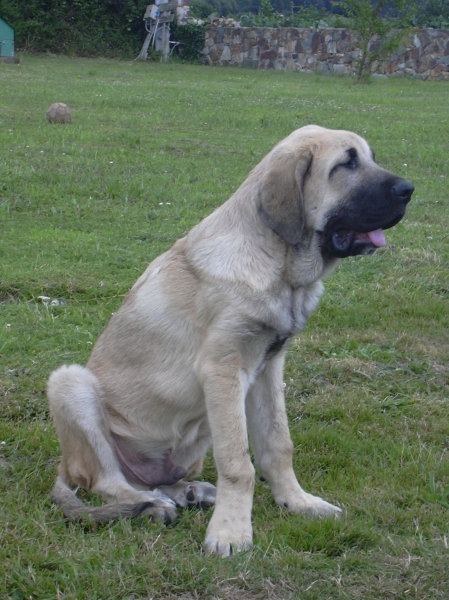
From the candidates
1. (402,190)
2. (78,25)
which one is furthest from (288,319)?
(78,25)

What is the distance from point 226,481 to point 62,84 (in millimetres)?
15670

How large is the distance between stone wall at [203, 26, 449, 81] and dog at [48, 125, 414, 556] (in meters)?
21.6

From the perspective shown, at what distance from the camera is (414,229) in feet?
24.5

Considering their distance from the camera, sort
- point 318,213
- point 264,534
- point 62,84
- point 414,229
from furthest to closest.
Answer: point 62,84
point 414,229
point 318,213
point 264,534

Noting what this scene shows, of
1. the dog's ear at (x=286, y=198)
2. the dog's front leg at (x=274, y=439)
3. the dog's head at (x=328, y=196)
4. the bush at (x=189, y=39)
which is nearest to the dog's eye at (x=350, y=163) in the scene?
the dog's head at (x=328, y=196)

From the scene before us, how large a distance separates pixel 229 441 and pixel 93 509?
0.59 metres

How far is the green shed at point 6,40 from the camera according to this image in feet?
76.3

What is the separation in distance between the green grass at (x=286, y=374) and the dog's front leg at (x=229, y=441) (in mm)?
140

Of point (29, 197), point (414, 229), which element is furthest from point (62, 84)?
point (414, 229)

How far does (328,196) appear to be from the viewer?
11.3 ft

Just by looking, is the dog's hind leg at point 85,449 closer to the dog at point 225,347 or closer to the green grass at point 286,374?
the dog at point 225,347

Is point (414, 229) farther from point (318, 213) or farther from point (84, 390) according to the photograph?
point (84, 390)

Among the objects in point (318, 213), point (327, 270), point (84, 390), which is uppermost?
point (318, 213)

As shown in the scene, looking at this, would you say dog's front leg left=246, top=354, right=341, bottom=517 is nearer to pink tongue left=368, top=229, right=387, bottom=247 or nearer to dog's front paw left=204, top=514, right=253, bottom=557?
dog's front paw left=204, top=514, right=253, bottom=557
